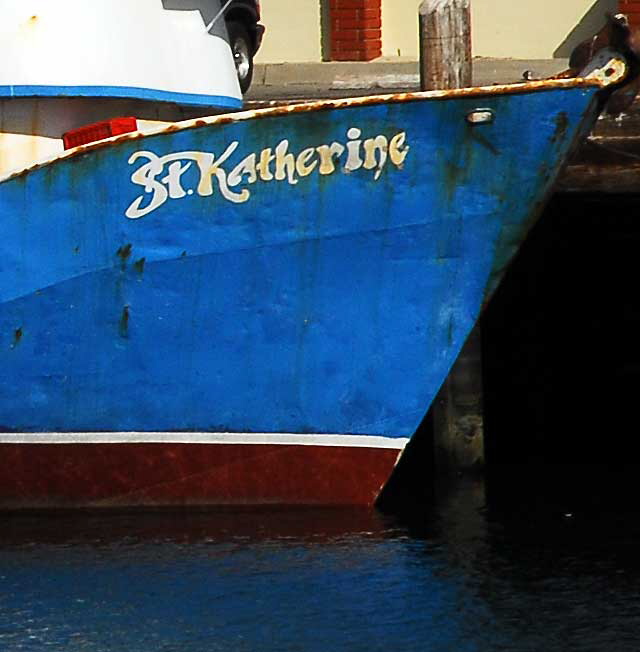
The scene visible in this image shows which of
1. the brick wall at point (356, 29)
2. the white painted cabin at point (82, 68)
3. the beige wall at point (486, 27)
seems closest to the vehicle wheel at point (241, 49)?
the white painted cabin at point (82, 68)

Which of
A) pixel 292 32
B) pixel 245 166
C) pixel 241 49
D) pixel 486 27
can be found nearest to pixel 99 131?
pixel 245 166

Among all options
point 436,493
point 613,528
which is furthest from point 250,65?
point 613,528

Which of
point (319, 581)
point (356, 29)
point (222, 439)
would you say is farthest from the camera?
point (356, 29)

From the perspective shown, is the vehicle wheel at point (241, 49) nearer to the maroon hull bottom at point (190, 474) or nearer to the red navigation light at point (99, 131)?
the red navigation light at point (99, 131)

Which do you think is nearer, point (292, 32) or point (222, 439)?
point (222, 439)

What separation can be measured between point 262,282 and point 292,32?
9080 mm

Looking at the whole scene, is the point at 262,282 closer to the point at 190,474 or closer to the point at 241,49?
the point at 190,474

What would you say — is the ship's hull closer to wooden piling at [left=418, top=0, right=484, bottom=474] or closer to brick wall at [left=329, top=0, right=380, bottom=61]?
wooden piling at [left=418, top=0, right=484, bottom=474]

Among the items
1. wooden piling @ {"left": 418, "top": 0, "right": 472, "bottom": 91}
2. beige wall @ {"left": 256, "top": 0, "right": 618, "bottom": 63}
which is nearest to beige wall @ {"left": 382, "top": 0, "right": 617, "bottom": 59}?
beige wall @ {"left": 256, "top": 0, "right": 618, "bottom": 63}

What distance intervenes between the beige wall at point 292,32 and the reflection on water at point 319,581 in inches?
334

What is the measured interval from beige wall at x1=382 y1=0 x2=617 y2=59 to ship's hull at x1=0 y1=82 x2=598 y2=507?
8.61 metres

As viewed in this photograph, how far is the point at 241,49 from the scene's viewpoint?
38.7ft

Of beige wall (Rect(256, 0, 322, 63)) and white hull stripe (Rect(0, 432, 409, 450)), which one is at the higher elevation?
beige wall (Rect(256, 0, 322, 63))

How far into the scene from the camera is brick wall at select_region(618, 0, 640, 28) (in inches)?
699
